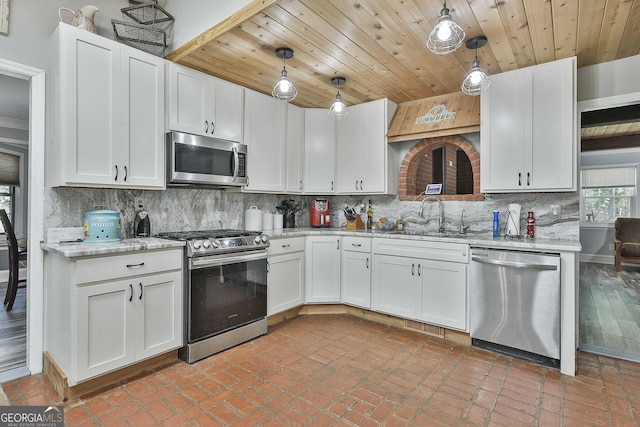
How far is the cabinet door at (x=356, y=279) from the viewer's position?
3.50 metres

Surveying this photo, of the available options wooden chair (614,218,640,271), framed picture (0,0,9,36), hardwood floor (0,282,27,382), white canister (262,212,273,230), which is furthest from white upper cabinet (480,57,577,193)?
wooden chair (614,218,640,271)

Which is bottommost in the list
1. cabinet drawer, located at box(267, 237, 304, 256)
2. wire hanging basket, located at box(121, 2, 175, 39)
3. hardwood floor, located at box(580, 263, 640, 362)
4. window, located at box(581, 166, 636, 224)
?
hardwood floor, located at box(580, 263, 640, 362)

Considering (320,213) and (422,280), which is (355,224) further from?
(422,280)

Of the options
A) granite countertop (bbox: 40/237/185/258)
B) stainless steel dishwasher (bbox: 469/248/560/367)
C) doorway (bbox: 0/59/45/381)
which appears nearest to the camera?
granite countertop (bbox: 40/237/185/258)

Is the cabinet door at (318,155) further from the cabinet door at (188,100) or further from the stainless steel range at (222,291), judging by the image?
the cabinet door at (188,100)

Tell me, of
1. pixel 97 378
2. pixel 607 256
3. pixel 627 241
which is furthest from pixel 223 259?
pixel 607 256

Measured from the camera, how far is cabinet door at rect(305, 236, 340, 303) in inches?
145

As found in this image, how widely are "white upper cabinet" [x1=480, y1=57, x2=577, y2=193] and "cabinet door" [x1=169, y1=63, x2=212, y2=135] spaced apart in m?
2.56

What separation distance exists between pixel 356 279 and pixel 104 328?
7.53 feet

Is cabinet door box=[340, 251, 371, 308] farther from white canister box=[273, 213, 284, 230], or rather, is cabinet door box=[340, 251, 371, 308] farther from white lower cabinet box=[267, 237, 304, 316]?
white canister box=[273, 213, 284, 230]

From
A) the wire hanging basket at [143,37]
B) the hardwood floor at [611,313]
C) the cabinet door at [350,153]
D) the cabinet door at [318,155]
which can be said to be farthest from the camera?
the cabinet door at [318,155]

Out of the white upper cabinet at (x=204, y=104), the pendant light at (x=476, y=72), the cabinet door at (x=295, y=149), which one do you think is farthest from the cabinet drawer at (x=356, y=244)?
the pendant light at (x=476, y=72)

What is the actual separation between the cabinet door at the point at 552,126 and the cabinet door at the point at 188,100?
2.84 m

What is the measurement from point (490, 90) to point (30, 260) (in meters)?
3.99
